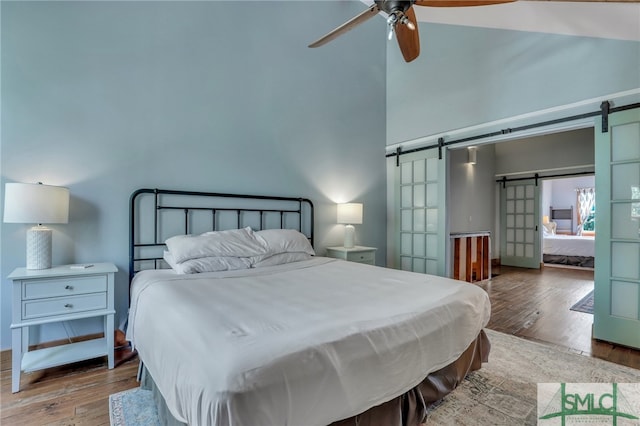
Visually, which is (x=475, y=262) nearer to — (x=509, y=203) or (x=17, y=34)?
(x=509, y=203)

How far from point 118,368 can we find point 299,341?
1934mm

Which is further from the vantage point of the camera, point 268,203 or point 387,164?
point 387,164

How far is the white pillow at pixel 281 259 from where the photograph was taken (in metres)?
2.76

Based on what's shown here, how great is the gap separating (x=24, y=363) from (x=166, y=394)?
62.6 inches

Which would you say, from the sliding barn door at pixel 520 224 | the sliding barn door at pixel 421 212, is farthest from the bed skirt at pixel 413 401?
the sliding barn door at pixel 520 224

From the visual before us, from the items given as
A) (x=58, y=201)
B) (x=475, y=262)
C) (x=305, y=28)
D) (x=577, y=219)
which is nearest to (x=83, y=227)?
(x=58, y=201)

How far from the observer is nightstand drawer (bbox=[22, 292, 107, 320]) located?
77.9 inches

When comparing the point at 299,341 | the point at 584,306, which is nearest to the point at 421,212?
the point at 584,306

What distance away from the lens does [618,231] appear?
2.69 meters

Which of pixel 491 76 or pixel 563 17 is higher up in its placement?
pixel 563 17

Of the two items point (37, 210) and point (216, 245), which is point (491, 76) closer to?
point (216, 245)

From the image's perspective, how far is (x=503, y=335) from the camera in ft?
9.30

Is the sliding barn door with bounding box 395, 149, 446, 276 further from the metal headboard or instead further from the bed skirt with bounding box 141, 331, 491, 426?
the bed skirt with bounding box 141, 331, 491, 426

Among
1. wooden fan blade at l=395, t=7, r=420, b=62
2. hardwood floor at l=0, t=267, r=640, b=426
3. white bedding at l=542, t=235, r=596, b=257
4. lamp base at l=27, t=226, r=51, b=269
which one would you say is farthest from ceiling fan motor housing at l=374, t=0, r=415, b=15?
white bedding at l=542, t=235, r=596, b=257
